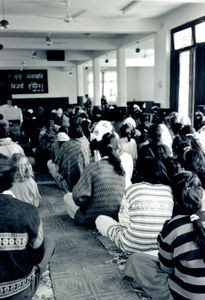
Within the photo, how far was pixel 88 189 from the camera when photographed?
119 inches

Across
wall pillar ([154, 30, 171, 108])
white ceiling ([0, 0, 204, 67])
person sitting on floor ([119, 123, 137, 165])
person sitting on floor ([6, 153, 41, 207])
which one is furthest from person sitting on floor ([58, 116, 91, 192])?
wall pillar ([154, 30, 171, 108])

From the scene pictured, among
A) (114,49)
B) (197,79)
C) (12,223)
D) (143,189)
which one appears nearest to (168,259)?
(143,189)

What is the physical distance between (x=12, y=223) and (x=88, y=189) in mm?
1492

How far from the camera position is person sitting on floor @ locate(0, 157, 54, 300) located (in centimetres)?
157

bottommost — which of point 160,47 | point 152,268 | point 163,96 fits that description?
point 152,268

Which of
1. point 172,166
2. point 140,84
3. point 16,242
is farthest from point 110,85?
point 16,242

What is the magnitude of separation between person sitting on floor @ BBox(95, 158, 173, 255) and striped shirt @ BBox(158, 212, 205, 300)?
438 millimetres

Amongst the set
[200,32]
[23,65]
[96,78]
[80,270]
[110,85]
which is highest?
[23,65]

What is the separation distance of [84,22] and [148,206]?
662 cm

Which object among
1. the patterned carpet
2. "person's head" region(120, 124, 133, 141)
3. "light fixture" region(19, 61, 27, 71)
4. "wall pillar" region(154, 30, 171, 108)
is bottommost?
the patterned carpet

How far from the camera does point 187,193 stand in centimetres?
178

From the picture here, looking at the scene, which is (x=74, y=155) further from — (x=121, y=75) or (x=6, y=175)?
(x=121, y=75)

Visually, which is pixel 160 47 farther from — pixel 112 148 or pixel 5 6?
pixel 112 148

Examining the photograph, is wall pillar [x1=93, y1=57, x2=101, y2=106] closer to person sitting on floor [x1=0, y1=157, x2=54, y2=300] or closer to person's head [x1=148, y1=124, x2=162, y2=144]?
person's head [x1=148, y1=124, x2=162, y2=144]
